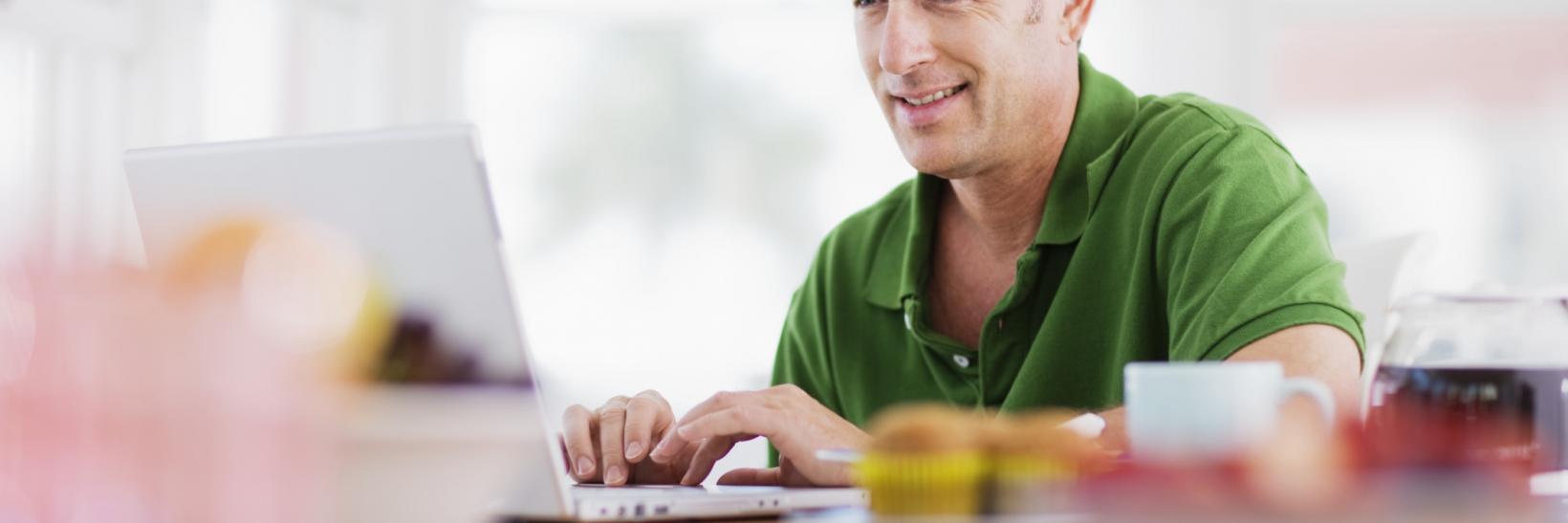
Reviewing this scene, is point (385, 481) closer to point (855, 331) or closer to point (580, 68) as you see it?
point (855, 331)

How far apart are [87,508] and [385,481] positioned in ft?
0.42

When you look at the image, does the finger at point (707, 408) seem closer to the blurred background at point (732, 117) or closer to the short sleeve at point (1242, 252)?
the short sleeve at point (1242, 252)

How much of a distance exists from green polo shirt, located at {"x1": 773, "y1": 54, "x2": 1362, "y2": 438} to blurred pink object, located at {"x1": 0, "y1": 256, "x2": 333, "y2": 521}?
2.94ft

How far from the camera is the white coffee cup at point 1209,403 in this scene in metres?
0.72

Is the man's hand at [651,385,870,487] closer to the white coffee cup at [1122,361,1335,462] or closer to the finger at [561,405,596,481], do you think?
the finger at [561,405,596,481]

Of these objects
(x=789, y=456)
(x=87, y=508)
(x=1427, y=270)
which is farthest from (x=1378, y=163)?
(x=87, y=508)

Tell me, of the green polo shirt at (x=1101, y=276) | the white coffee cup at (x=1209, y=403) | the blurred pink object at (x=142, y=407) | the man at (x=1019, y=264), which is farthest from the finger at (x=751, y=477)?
the blurred pink object at (x=142, y=407)

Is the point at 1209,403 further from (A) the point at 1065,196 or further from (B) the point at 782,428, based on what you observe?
(A) the point at 1065,196

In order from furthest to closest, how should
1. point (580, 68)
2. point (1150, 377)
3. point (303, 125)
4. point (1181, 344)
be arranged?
point (580, 68)
point (303, 125)
point (1181, 344)
point (1150, 377)

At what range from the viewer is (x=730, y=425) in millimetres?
1214

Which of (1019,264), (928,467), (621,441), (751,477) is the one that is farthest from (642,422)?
(928,467)

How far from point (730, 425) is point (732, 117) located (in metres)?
4.13

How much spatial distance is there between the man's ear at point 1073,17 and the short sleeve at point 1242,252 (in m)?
0.31

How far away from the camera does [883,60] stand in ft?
5.74
